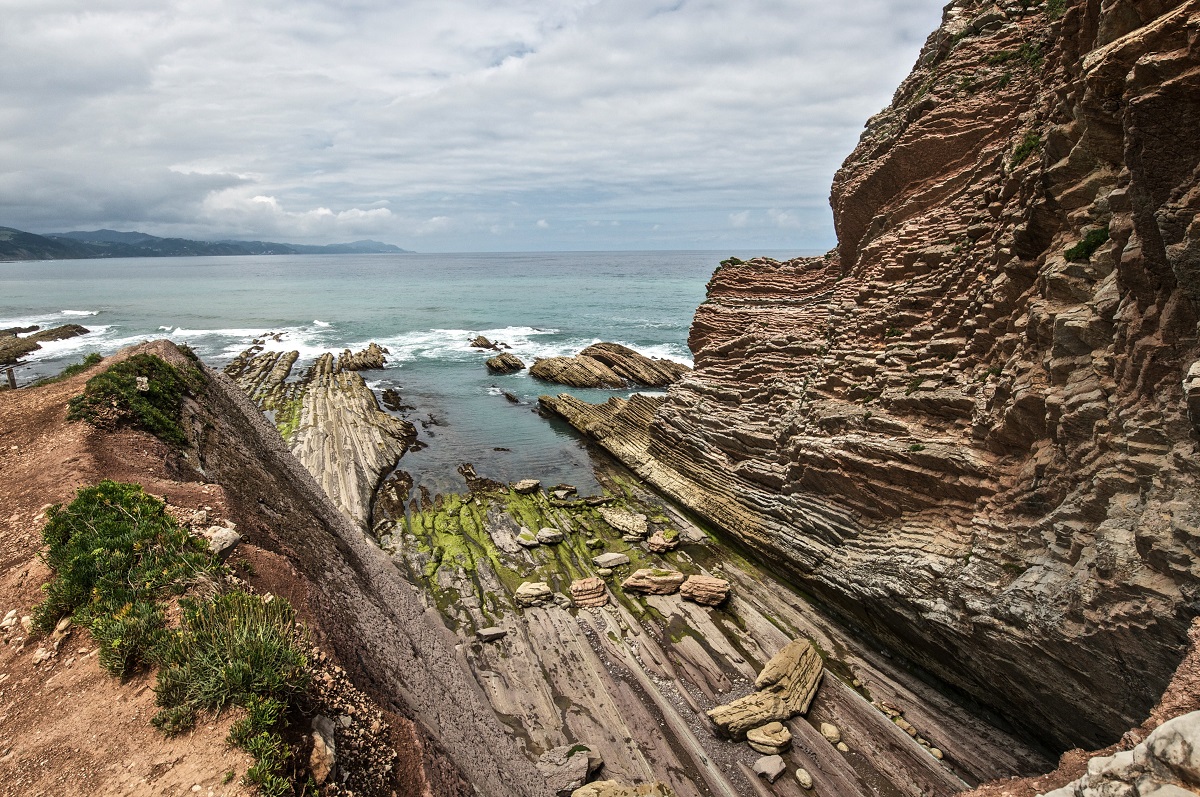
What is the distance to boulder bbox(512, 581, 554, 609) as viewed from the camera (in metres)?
17.3

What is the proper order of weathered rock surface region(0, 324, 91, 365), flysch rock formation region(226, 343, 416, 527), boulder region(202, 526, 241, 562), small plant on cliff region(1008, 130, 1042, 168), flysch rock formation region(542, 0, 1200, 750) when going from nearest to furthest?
boulder region(202, 526, 241, 562) → flysch rock formation region(542, 0, 1200, 750) → small plant on cliff region(1008, 130, 1042, 168) → flysch rock formation region(226, 343, 416, 527) → weathered rock surface region(0, 324, 91, 365)

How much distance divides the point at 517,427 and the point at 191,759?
3018 centimetres

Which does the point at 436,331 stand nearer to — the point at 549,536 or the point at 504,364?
the point at 504,364

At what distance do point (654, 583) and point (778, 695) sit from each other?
521cm

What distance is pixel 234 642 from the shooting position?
620 centimetres

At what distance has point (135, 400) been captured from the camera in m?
13.7

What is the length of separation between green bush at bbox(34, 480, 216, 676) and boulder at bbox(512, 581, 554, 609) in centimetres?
1052

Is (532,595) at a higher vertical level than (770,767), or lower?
higher

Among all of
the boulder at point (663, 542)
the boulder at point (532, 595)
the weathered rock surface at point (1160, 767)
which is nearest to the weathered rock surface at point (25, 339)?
the boulder at point (532, 595)

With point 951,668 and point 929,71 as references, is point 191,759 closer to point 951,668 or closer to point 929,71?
point 951,668

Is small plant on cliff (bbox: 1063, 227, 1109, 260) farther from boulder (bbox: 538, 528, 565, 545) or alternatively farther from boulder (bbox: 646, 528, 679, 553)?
boulder (bbox: 538, 528, 565, 545)

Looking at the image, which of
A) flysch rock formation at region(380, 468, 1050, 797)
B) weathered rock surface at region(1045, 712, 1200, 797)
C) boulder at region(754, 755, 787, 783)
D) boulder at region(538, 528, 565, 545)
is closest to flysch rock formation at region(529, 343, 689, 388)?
boulder at region(538, 528, 565, 545)

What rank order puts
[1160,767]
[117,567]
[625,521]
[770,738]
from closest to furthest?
[1160,767]
[117,567]
[770,738]
[625,521]

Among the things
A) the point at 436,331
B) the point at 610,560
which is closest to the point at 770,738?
the point at 610,560
